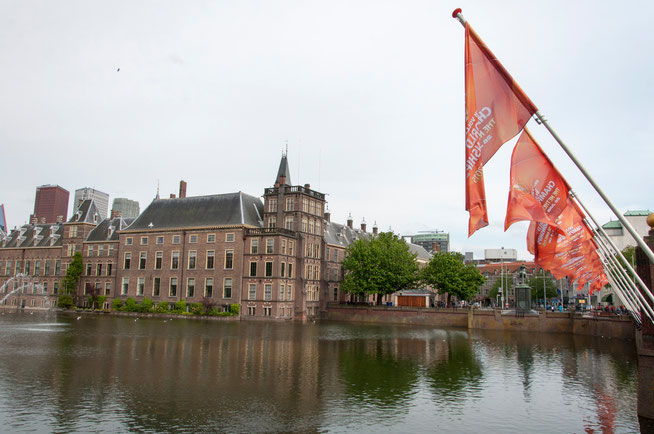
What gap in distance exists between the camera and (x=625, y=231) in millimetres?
Answer: 99938

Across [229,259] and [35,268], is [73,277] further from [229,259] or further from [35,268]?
[229,259]

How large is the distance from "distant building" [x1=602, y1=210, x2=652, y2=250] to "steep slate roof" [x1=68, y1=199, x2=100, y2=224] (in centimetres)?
9808

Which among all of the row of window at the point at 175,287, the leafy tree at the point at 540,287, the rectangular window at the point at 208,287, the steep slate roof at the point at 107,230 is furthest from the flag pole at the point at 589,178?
the leafy tree at the point at 540,287

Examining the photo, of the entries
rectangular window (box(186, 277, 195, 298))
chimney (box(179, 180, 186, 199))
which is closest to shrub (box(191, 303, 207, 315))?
rectangular window (box(186, 277, 195, 298))

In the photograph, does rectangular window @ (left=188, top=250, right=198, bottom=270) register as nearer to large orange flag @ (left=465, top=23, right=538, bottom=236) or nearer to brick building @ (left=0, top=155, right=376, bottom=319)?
brick building @ (left=0, top=155, right=376, bottom=319)

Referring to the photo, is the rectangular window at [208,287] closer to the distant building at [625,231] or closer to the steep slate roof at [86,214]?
the steep slate roof at [86,214]

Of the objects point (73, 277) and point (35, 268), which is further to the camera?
point (35, 268)

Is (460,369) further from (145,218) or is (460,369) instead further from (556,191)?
(145,218)

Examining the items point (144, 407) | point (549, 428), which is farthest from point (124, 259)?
point (549, 428)

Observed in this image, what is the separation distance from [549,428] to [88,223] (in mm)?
90477

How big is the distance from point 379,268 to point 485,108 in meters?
65.3

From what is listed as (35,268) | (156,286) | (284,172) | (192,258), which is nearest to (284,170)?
(284,172)

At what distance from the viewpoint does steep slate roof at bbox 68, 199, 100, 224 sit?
3694 inches

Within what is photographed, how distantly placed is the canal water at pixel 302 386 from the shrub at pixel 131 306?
34.6 metres
